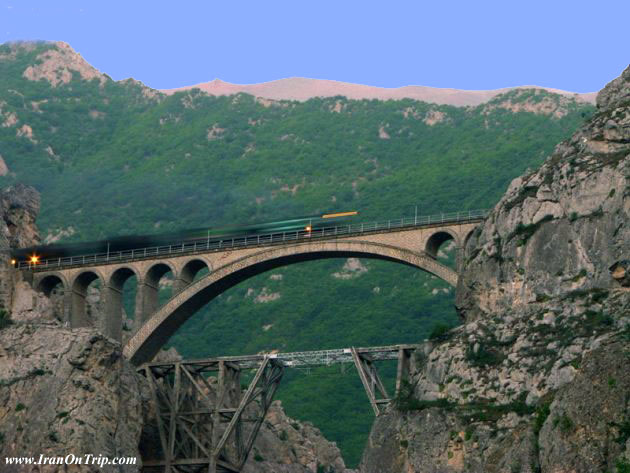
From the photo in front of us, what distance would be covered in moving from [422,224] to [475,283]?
10.0 m

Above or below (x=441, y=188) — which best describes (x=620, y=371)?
below

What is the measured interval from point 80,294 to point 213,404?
18.6 metres

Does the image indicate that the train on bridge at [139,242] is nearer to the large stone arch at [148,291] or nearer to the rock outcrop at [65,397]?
the large stone arch at [148,291]

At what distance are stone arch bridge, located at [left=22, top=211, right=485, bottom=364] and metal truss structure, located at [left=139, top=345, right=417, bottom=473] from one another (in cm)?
515

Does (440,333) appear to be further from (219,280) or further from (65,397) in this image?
(65,397)

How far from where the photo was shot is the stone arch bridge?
112 metres

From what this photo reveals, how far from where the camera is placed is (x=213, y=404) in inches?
4614

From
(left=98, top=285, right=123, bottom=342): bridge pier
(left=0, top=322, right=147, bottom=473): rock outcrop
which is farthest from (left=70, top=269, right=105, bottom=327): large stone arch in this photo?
(left=0, top=322, right=147, bottom=473): rock outcrop

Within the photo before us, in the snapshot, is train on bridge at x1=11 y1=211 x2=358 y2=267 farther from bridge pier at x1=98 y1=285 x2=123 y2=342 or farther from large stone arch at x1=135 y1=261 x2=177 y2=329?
bridge pier at x1=98 y1=285 x2=123 y2=342

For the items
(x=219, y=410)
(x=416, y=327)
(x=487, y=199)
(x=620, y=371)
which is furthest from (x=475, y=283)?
(x=487, y=199)

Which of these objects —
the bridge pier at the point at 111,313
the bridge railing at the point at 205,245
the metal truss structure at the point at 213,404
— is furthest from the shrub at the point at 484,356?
the bridge pier at the point at 111,313

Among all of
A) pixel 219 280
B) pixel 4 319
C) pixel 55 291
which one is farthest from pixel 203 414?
pixel 55 291

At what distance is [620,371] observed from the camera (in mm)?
70688

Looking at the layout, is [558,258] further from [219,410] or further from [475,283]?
[219,410]
